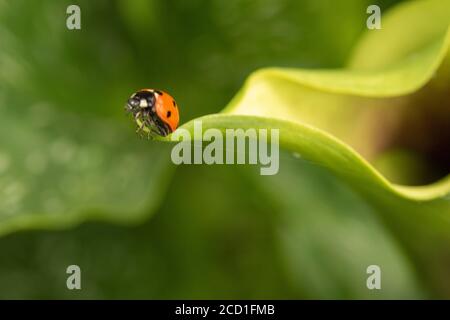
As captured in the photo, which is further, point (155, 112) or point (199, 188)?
point (199, 188)

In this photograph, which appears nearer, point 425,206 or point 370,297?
point 425,206

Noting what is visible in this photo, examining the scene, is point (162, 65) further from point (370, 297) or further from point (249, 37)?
point (370, 297)

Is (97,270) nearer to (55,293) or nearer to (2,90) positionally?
(55,293)

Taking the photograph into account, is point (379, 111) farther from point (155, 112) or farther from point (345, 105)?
point (155, 112)

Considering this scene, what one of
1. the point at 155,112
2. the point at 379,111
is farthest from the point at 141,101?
the point at 379,111

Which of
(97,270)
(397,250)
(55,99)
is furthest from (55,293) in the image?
(397,250)
